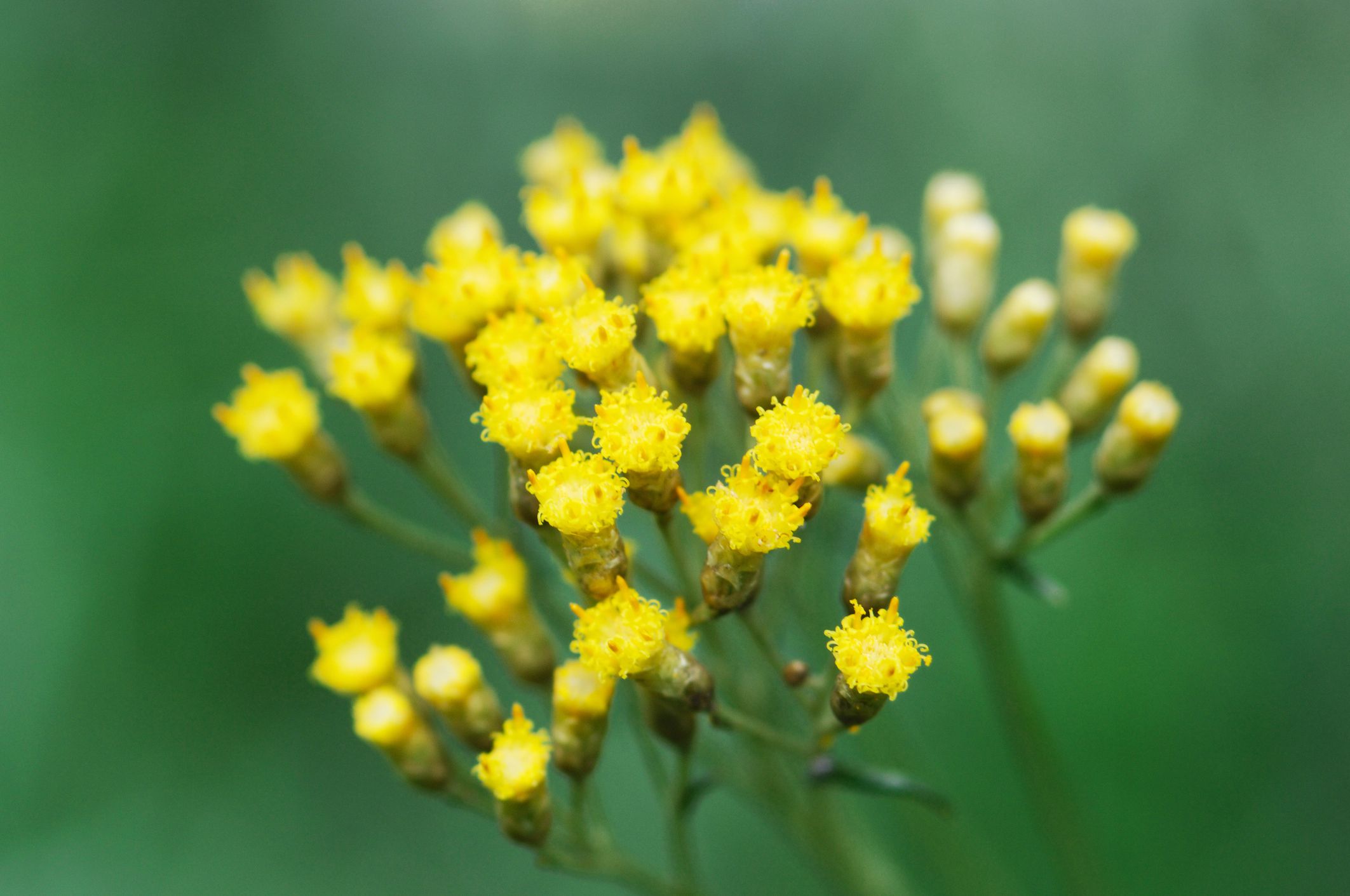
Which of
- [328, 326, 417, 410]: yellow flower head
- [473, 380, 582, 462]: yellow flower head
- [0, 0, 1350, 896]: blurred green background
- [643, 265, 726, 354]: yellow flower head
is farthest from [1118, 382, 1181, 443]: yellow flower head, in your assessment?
[328, 326, 417, 410]: yellow flower head

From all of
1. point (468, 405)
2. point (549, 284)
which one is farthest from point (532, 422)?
→ point (468, 405)

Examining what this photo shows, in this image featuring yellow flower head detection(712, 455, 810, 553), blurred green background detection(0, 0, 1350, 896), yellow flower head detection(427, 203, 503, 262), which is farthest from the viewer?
blurred green background detection(0, 0, 1350, 896)

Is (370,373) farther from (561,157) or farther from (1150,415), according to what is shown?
(1150,415)

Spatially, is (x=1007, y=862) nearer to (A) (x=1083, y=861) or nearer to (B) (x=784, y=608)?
(A) (x=1083, y=861)

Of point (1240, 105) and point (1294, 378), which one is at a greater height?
point (1240, 105)

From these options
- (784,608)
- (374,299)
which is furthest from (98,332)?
(784,608)

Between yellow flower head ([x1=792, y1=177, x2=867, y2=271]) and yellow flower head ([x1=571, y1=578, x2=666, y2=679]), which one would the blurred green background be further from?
yellow flower head ([x1=571, y1=578, x2=666, y2=679])
